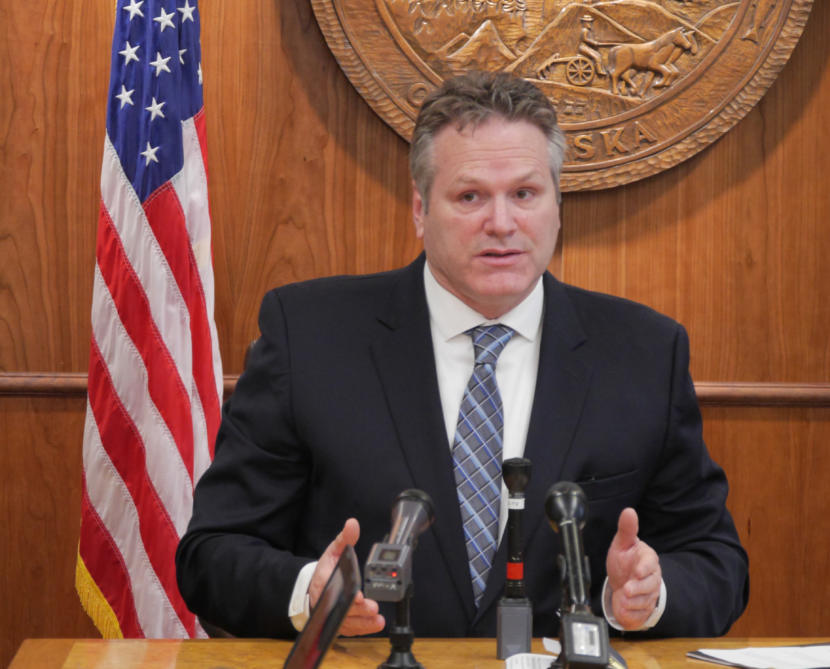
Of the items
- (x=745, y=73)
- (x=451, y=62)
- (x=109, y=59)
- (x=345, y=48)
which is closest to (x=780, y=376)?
(x=745, y=73)

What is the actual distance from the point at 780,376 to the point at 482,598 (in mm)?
1781

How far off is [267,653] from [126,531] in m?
1.26

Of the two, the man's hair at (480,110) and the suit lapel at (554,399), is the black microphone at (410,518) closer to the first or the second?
the suit lapel at (554,399)

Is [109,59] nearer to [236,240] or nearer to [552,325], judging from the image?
[236,240]

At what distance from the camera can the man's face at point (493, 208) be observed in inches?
73.8

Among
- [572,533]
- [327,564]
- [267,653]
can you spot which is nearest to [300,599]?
[267,653]

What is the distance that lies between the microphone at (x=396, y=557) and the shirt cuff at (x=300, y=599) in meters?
0.42

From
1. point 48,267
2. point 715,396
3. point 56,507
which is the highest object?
point 48,267

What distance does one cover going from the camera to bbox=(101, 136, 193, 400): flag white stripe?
269 centimetres

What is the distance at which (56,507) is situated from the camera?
10.1 feet

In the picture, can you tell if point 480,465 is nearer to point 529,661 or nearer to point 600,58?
point 529,661

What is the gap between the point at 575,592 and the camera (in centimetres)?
114

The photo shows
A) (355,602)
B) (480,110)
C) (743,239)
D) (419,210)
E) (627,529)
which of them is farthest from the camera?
(743,239)

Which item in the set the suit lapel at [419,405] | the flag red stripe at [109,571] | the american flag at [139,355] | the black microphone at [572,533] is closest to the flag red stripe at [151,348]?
the american flag at [139,355]
